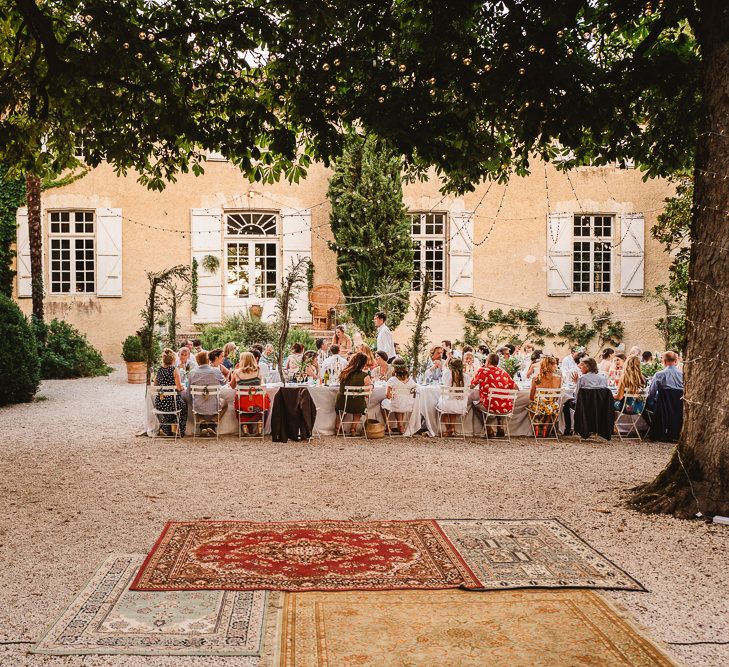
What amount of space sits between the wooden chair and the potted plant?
371 centimetres

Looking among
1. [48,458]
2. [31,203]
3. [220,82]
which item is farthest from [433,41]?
[31,203]

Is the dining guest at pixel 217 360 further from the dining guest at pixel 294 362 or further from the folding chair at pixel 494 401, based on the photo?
the folding chair at pixel 494 401

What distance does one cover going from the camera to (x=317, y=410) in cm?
952

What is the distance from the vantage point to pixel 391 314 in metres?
16.0

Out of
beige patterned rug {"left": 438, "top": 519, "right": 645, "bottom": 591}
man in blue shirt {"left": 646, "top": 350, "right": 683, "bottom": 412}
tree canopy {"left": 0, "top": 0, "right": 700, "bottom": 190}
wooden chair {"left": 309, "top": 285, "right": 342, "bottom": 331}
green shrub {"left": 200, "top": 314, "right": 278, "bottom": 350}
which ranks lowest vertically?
beige patterned rug {"left": 438, "top": 519, "right": 645, "bottom": 591}

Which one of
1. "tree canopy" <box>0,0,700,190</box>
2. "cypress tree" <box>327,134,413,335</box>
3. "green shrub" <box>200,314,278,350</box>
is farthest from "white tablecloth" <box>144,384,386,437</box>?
"cypress tree" <box>327,134,413,335</box>

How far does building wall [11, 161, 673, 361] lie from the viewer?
16.6 metres

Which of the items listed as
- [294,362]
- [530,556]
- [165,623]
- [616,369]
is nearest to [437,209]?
[616,369]

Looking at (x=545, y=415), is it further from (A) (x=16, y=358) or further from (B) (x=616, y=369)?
(A) (x=16, y=358)

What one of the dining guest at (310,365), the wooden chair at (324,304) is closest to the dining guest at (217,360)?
the dining guest at (310,365)

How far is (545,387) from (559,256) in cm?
841

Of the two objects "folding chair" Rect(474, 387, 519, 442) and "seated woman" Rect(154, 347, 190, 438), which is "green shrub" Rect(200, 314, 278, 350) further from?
"folding chair" Rect(474, 387, 519, 442)

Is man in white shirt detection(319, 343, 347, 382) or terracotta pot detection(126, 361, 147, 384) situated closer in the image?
man in white shirt detection(319, 343, 347, 382)

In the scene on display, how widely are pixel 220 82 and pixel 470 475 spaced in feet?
13.8
